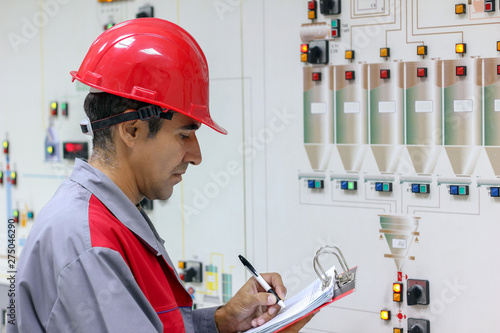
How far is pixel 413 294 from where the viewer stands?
1821 millimetres

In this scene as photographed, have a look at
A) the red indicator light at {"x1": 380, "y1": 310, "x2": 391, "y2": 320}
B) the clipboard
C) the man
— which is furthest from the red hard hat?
the red indicator light at {"x1": 380, "y1": 310, "x2": 391, "y2": 320}

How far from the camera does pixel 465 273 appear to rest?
70.4 inches

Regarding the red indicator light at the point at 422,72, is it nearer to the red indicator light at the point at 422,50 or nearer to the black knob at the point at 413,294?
the red indicator light at the point at 422,50

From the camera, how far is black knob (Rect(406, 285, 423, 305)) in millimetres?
1821

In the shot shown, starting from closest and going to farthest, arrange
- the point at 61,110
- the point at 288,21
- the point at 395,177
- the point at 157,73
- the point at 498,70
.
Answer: the point at 157,73 → the point at 498,70 → the point at 395,177 → the point at 288,21 → the point at 61,110

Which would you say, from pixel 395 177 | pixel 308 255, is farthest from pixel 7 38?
pixel 395 177

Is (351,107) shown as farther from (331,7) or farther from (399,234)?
(399,234)

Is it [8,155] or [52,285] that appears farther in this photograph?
[8,155]

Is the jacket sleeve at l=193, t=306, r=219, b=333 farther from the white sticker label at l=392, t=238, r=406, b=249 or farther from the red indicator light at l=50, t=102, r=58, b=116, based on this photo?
the red indicator light at l=50, t=102, r=58, b=116

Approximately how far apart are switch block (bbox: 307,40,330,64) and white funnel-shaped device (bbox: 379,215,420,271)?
548mm

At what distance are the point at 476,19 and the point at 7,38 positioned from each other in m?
1.94

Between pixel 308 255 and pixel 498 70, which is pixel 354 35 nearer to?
pixel 498 70

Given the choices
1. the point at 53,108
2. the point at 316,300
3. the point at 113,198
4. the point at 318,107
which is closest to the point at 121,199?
the point at 113,198
